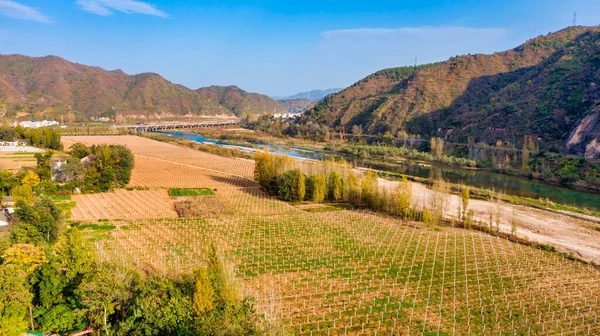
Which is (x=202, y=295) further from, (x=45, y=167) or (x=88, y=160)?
(x=88, y=160)

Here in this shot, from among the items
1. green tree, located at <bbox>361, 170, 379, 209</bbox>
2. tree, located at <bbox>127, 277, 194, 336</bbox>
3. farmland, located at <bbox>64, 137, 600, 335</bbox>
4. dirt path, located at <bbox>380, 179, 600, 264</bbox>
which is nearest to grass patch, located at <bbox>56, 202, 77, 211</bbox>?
farmland, located at <bbox>64, 137, 600, 335</bbox>

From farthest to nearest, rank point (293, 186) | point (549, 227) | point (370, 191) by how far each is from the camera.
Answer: point (293, 186) → point (370, 191) → point (549, 227)

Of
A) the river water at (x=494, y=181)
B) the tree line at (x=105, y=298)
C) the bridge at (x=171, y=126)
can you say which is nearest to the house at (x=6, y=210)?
the tree line at (x=105, y=298)

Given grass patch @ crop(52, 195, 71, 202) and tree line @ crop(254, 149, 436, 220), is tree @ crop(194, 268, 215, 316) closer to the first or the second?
tree line @ crop(254, 149, 436, 220)

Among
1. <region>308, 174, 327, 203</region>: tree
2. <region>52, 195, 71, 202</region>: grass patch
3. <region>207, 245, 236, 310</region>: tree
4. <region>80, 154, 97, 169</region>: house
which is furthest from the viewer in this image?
<region>80, 154, 97, 169</region>: house

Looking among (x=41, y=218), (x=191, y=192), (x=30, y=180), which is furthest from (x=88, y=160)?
(x=41, y=218)

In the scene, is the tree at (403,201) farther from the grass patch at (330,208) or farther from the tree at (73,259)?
the tree at (73,259)
